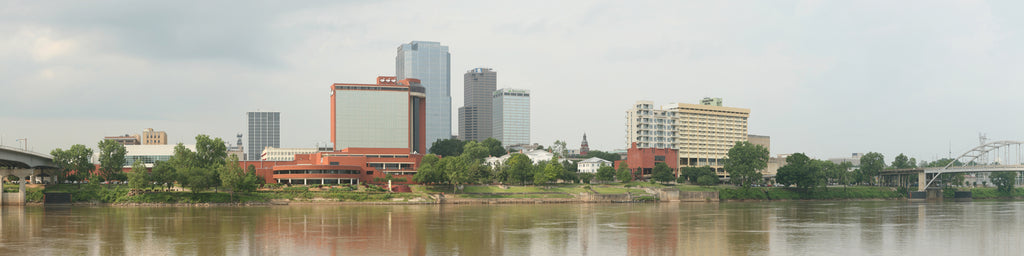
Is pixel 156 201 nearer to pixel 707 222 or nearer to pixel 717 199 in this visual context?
pixel 707 222

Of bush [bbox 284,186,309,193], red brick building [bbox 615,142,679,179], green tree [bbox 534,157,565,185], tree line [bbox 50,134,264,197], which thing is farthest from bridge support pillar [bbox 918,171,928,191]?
tree line [bbox 50,134,264,197]

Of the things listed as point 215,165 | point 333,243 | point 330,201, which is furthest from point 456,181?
point 333,243

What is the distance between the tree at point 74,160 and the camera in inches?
4688

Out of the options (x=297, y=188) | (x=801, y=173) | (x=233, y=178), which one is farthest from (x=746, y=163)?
(x=233, y=178)

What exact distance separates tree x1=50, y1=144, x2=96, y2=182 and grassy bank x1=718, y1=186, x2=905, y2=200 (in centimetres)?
11528

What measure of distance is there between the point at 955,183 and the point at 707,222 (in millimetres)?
155517

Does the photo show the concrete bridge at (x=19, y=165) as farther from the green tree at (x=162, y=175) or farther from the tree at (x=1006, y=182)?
the tree at (x=1006, y=182)

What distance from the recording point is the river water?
4916cm

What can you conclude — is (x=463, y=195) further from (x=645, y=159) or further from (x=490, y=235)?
(x=645, y=159)

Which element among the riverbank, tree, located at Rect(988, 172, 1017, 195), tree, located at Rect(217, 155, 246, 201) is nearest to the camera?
the riverbank

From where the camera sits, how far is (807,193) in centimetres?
16125

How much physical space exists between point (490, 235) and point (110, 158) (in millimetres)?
93371

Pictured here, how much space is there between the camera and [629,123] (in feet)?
652

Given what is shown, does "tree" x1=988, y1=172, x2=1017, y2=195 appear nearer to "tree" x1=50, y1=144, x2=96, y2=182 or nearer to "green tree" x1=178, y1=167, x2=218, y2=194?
"green tree" x1=178, y1=167, x2=218, y2=194
